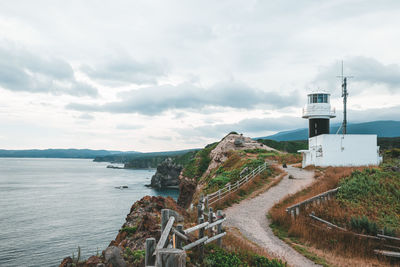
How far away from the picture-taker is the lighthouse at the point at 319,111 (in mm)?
33969

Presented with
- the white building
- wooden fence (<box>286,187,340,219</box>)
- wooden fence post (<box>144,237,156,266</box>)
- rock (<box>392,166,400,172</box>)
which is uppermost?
the white building

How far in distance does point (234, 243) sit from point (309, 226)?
5935 mm

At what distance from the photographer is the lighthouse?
111 ft

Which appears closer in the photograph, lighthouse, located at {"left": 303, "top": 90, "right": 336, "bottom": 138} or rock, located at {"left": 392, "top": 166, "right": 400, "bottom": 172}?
rock, located at {"left": 392, "top": 166, "right": 400, "bottom": 172}

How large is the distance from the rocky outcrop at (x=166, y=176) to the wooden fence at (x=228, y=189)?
3217 inches

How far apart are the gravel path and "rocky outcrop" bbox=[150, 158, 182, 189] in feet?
282

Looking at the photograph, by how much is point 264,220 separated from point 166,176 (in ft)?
322

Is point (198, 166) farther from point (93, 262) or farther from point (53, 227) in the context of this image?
point (93, 262)

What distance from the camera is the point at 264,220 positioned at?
1599 centimetres

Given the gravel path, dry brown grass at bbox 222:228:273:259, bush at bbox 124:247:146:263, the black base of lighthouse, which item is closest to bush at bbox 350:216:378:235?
the gravel path

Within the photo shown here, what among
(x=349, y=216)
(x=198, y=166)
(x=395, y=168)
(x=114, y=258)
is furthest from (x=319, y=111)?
(x=114, y=258)

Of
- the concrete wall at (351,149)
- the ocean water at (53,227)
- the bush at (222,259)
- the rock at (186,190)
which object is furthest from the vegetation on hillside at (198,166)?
the bush at (222,259)

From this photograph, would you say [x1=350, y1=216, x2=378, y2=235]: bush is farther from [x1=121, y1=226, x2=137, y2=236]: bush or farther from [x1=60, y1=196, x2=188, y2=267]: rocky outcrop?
[x1=121, y1=226, x2=137, y2=236]: bush

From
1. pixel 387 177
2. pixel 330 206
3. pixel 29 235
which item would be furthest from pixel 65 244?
pixel 387 177
